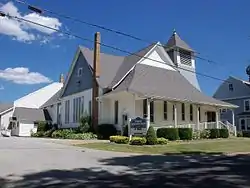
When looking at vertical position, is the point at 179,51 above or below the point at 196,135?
above

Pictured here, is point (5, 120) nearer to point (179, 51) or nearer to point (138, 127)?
point (179, 51)

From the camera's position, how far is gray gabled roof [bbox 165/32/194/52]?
44481 millimetres

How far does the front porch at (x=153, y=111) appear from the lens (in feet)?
103

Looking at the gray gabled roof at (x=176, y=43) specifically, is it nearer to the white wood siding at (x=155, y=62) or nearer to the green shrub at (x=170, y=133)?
the white wood siding at (x=155, y=62)

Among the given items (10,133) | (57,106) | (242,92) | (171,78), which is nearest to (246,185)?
(171,78)

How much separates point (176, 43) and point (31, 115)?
24575 mm

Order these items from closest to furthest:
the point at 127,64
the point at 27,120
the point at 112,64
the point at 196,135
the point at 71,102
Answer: the point at 196,135 → the point at 127,64 → the point at 112,64 → the point at 71,102 → the point at 27,120

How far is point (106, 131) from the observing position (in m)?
32.6

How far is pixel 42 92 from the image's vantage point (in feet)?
221

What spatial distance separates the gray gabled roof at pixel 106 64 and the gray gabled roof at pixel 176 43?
26.0ft

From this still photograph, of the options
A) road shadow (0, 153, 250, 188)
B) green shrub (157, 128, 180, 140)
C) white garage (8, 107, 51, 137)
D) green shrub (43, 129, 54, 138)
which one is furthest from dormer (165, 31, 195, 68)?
road shadow (0, 153, 250, 188)

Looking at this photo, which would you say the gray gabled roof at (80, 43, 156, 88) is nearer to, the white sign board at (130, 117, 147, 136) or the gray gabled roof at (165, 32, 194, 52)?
the gray gabled roof at (165, 32, 194, 52)

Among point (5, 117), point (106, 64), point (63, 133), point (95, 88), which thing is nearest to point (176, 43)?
point (106, 64)

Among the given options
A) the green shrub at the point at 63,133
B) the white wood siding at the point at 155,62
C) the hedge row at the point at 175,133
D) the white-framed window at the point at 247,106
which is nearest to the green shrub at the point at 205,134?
the hedge row at the point at 175,133
